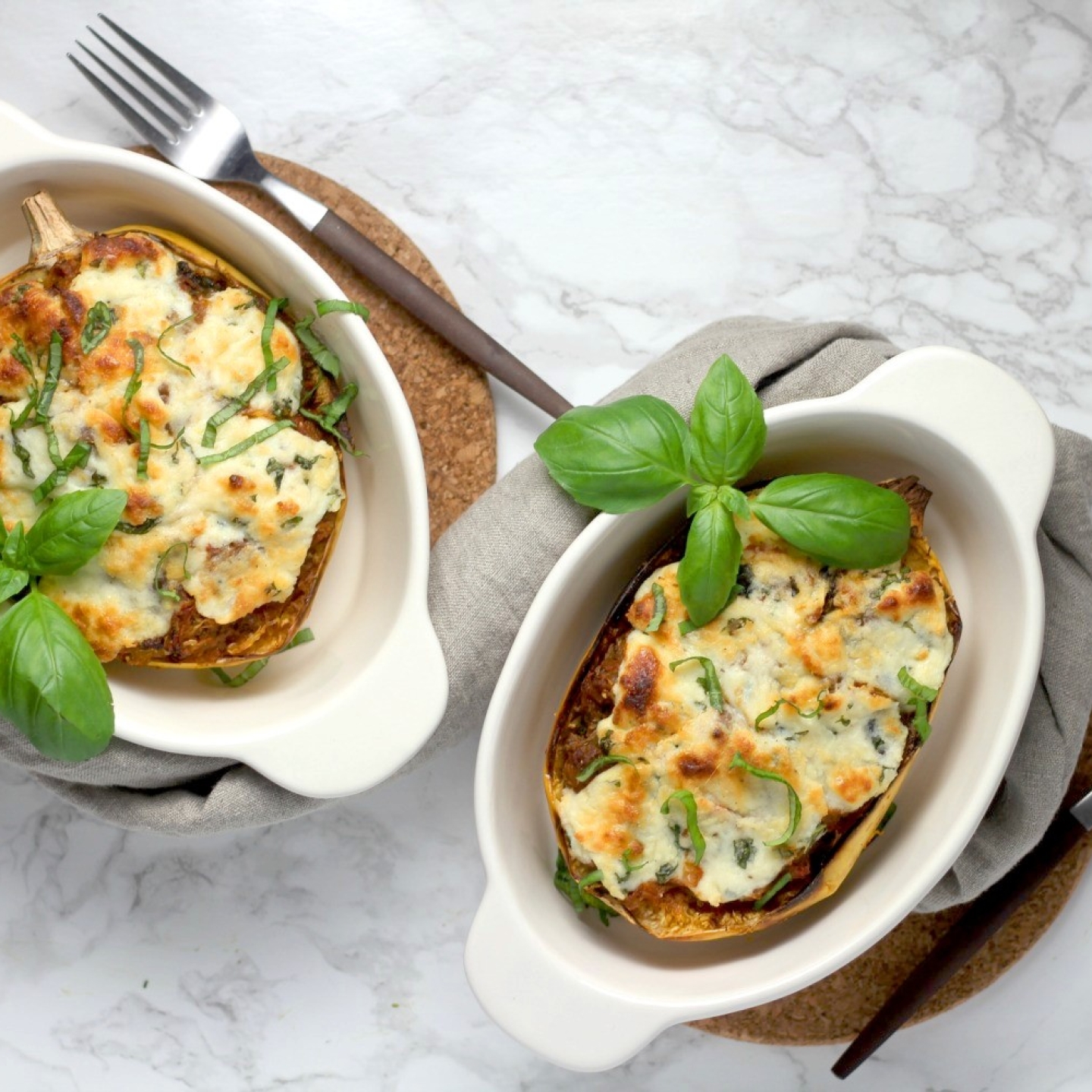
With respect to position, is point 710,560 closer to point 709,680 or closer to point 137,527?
point 709,680

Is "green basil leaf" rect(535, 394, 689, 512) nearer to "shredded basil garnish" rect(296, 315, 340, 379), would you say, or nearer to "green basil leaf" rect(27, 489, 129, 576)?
"shredded basil garnish" rect(296, 315, 340, 379)

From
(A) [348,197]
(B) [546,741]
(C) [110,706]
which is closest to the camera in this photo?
(C) [110,706]

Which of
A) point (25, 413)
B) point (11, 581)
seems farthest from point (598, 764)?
point (25, 413)

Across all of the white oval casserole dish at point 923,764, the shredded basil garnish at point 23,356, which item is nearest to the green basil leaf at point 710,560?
Result: the white oval casserole dish at point 923,764

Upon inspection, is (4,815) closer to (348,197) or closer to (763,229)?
(348,197)

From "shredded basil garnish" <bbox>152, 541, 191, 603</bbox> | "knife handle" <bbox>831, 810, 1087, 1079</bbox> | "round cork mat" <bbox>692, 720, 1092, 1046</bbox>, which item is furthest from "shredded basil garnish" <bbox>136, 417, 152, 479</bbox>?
"knife handle" <bbox>831, 810, 1087, 1079</bbox>

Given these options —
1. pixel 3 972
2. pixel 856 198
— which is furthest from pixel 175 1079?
pixel 856 198
